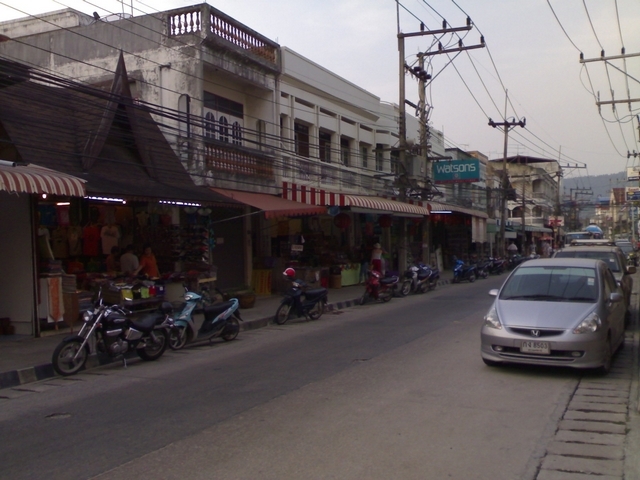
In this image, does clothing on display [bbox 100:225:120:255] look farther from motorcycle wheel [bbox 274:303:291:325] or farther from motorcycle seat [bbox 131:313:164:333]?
motorcycle seat [bbox 131:313:164:333]

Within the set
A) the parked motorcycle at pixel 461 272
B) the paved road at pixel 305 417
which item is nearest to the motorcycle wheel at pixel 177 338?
the paved road at pixel 305 417

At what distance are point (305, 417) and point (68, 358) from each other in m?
4.64

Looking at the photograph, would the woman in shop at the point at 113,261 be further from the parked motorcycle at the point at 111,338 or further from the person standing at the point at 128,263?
the parked motorcycle at the point at 111,338

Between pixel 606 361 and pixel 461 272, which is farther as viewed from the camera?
pixel 461 272

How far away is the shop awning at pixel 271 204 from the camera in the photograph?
1764cm

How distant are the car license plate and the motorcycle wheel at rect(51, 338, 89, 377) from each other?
6.41 m

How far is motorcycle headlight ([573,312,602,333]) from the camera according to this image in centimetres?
819

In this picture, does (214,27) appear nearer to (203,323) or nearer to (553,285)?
(203,323)

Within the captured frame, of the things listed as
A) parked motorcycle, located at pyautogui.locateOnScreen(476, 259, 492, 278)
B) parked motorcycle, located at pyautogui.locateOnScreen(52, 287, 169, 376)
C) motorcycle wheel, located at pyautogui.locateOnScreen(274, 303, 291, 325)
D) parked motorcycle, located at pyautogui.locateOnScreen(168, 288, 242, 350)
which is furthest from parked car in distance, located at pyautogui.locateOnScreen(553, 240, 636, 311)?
parked motorcycle, located at pyautogui.locateOnScreen(476, 259, 492, 278)

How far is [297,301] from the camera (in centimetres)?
1543

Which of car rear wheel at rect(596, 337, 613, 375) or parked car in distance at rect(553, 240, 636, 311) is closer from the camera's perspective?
car rear wheel at rect(596, 337, 613, 375)

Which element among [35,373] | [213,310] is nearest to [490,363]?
[213,310]

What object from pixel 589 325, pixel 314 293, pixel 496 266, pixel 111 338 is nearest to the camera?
pixel 589 325

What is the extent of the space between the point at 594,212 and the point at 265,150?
148m
